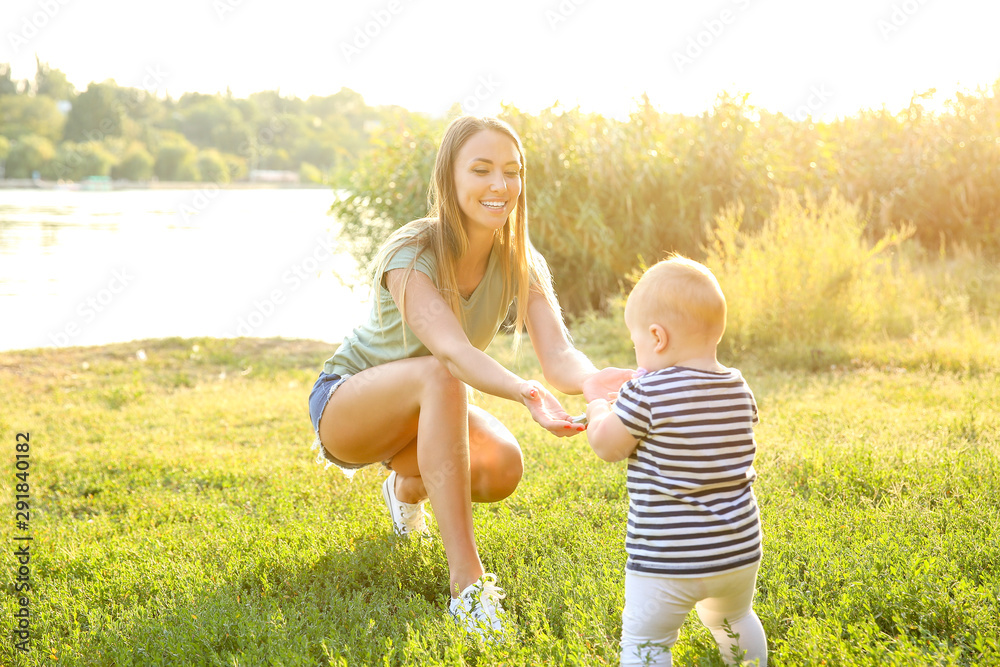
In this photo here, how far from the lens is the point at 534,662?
221 cm

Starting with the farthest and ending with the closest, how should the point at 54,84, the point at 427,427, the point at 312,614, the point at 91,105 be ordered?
1. the point at 54,84
2. the point at 91,105
3. the point at 427,427
4. the point at 312,614

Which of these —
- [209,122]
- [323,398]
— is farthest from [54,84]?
[323,398]

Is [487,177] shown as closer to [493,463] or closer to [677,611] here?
[493,463]

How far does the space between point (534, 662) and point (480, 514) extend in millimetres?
1243

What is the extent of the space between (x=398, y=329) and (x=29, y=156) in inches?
1457

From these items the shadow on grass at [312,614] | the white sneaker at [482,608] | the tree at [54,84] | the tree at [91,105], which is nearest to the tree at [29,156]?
the tree at [54,84]

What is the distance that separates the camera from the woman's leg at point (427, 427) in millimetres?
2697

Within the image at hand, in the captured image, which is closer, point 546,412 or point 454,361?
point 546,412

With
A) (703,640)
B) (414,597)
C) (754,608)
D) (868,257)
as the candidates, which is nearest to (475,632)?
(414,597)

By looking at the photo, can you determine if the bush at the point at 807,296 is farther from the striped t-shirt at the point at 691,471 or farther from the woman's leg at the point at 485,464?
the striped t-shirt at the point at 691,471

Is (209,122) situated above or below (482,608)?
above

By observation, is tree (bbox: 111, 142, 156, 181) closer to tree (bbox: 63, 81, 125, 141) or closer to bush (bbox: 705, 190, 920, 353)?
tree (bbox: 63, 81, 125, 141)

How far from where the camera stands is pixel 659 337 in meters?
2.00

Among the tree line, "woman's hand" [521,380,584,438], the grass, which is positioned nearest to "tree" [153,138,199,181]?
the tree line
